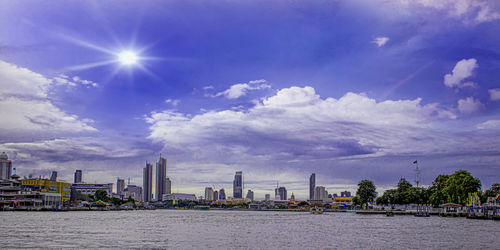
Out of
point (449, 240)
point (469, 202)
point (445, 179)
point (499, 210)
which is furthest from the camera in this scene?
point (445, 179)

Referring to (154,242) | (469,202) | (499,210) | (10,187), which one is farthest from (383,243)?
(10,187)

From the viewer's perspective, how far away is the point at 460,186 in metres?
145

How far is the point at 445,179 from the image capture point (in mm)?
170125

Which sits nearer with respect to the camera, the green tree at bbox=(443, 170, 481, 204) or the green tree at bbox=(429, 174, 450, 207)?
the green tree at bbox=(443, 170, 481, 204)

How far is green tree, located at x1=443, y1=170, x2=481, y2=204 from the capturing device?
142500 mm

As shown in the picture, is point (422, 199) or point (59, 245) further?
point (422, 199)

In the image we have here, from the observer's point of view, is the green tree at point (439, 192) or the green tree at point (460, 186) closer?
the green tree at point (460, 186)

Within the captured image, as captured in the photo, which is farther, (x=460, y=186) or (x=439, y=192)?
A: (x=439, y=192)

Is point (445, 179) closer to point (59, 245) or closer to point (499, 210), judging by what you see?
point (499, 210)

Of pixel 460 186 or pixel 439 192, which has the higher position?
pixel 460 186

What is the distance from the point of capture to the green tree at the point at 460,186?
468ft

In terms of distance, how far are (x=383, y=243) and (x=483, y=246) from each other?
12001 mm

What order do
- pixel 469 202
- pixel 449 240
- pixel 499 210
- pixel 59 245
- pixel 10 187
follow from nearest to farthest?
pixel 59 245
pixel 449 240
pixel 499 210
pixel 469 202
pixel 10 187

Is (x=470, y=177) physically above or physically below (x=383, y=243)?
above
